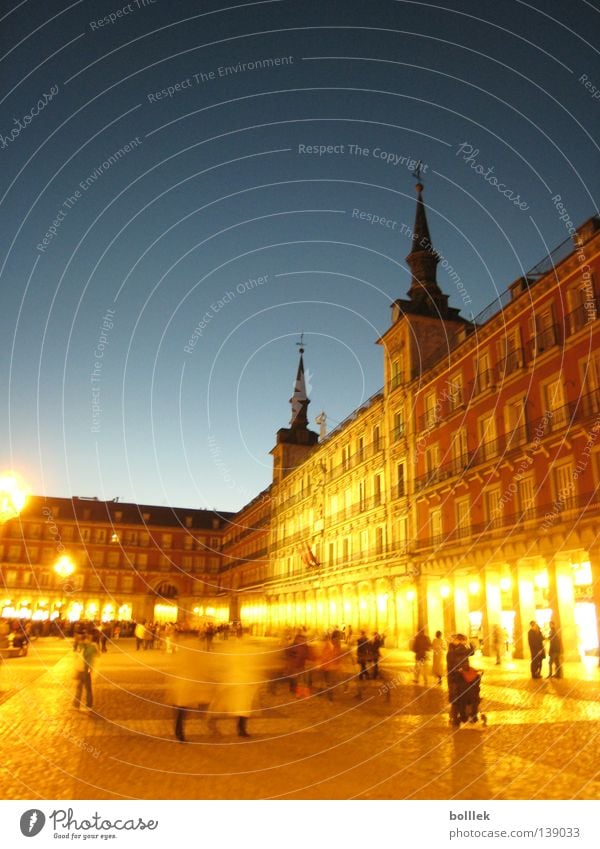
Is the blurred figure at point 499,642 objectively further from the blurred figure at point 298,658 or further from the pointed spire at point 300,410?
the pointed spire at point 300,410

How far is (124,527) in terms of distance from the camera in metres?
83.3

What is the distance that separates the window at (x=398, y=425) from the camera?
125ft

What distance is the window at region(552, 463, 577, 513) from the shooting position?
74.1 feet

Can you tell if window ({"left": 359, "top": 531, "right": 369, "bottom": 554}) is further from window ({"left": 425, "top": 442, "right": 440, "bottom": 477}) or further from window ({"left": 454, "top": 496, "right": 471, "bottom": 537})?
window ({"left": 454, "top": 496, "right": 471, "bottom": 537})

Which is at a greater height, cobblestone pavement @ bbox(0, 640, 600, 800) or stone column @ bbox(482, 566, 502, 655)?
stone column @ bbox(482, 566, 502, 655)

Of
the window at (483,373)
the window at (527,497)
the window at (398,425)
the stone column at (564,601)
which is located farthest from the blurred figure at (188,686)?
the window at (398,425)

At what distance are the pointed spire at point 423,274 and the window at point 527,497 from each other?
16.9m

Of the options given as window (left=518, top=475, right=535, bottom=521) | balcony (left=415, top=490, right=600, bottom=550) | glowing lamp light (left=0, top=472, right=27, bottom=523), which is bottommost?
glowing lamp light (left=0, top=472, right=27, bottom=523)

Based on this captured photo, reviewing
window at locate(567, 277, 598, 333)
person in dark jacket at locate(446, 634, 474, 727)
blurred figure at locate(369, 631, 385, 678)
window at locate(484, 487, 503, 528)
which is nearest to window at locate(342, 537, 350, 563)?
window at locate(484, 487, 503, 528)

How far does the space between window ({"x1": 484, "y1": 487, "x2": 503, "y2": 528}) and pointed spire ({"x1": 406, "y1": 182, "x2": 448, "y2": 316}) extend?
15.7 meters

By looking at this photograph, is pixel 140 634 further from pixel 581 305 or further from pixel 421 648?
pixel 581 305

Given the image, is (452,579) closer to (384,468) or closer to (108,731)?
(384,468)

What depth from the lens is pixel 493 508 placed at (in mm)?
27547

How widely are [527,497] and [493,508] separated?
255 centimetres
